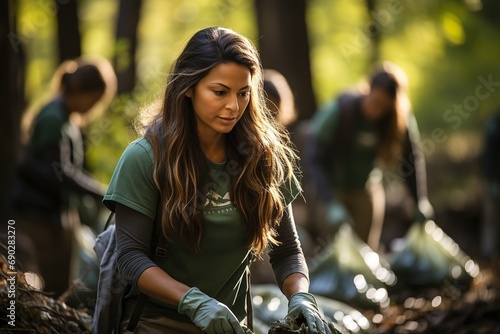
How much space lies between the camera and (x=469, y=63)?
1673cm

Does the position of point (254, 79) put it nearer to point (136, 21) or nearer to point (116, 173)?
point (116, 173)

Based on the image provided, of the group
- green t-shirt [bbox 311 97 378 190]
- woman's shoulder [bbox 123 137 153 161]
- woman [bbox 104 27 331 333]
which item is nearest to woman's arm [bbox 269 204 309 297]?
woman [bbox 104 27 331 333]

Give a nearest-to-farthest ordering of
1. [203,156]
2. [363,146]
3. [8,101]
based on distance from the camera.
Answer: [203,156] → [8,101] → [363,146]

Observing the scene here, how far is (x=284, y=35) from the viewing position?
457 inches

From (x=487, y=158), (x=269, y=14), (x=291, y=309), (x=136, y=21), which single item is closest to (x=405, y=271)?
(x=487, y=158)

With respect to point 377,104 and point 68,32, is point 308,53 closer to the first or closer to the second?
point 68,32

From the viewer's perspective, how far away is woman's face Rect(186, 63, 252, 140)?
334cm

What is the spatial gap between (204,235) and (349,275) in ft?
14.0

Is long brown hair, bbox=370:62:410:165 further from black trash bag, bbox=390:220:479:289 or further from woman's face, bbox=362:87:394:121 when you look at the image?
black trash bag, bbox=390:220:479:289

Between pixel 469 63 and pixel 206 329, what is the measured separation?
14375 mm

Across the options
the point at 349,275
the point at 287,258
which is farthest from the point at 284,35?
the point at 287,258

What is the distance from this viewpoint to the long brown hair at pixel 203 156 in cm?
328

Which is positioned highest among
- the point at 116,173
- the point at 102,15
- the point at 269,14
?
the point at 116,173

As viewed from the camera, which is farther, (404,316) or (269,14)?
(269,14)
